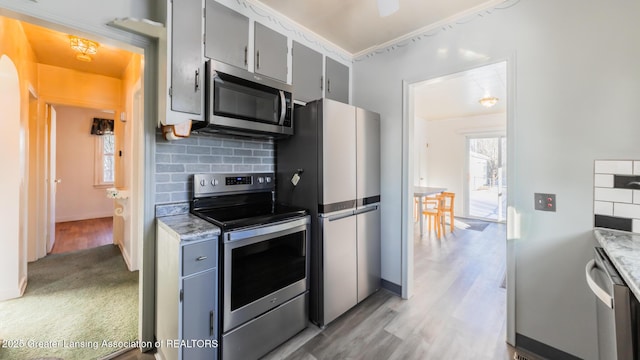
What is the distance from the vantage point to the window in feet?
19.6

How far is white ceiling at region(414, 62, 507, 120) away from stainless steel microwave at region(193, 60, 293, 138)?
1.42m

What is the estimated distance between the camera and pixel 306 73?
7.62 ft

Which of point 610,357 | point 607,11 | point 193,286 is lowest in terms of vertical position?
point 610,357

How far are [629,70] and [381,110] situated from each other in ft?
5.41

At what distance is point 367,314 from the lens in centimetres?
218

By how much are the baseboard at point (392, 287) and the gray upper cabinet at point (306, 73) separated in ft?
6.72

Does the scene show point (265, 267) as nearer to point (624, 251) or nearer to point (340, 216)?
point (340, 216)

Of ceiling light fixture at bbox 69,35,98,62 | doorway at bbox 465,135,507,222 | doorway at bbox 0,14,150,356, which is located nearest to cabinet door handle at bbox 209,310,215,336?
doorway at bbox 0,14,150,356

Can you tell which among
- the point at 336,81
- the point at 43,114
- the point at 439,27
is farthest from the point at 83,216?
the point at 439,27

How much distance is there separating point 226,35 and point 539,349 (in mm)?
3123

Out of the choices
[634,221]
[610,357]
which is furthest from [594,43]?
[610,357]

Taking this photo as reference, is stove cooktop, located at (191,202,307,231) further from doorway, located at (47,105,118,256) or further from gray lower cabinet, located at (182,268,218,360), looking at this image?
doorway, located at (47,105,118,256)

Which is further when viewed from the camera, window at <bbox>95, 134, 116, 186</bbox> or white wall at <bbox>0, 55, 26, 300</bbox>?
window at <bbox>95, 134, 116, 186</bbox>

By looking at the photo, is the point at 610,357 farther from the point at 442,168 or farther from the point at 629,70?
the point at 442,168
